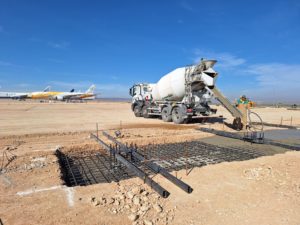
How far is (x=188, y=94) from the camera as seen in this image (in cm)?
1381

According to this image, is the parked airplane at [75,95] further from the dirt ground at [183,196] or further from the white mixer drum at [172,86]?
the dirt ground at [183,196]

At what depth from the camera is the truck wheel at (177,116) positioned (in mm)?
14055

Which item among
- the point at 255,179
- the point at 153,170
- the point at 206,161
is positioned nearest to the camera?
the point at 255,179

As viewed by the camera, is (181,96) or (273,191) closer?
(273,191)

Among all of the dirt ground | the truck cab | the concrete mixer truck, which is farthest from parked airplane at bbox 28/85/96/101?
the dirt ground

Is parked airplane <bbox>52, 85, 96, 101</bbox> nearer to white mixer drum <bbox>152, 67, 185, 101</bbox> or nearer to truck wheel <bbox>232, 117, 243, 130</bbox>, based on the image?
white mixer drum <bbox>152, 67, 185, 101</bbox>

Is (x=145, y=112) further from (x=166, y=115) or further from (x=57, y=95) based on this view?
(x=57, y=95)

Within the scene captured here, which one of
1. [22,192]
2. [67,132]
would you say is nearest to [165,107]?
[67,132]

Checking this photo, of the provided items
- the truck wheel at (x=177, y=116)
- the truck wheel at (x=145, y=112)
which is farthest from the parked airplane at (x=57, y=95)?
the truck wheel at (x=177, y=116)

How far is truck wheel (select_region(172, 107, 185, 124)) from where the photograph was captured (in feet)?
46.1

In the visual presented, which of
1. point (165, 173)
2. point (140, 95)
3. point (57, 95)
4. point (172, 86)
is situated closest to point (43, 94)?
point (57, 95)

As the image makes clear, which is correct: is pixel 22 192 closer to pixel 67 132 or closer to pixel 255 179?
pixel 255 179

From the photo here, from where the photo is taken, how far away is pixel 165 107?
15797 millimetres

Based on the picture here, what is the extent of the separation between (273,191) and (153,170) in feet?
8.57
